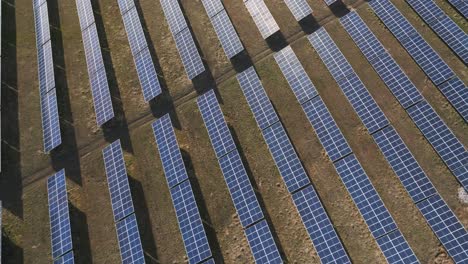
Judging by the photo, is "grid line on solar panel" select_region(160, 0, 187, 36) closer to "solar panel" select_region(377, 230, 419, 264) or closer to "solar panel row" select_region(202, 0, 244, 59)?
"solar panel row" select_region(202, 0, 244, 59)

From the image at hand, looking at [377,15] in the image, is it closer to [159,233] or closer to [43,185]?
[159,233]

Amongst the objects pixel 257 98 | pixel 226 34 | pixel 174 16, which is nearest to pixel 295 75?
pixel 257 98

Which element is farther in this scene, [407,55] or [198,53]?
[198,53]

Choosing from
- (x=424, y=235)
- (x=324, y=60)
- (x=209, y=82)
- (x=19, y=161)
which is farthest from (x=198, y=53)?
(x=424, y=235)

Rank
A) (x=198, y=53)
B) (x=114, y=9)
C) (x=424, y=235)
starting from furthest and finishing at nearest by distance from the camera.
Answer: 1. (x=114, y=9)
2. (x=198, y=53)
3. (x=424, y=235)

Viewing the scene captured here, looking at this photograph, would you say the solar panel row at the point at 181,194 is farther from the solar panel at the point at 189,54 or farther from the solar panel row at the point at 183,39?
the solar panel row at the point at 183,39

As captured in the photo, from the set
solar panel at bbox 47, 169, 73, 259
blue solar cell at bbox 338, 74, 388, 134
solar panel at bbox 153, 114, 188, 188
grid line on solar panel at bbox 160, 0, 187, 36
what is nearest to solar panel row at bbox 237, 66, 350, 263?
blue solar cell at bbox 338, 74, 388, 134
